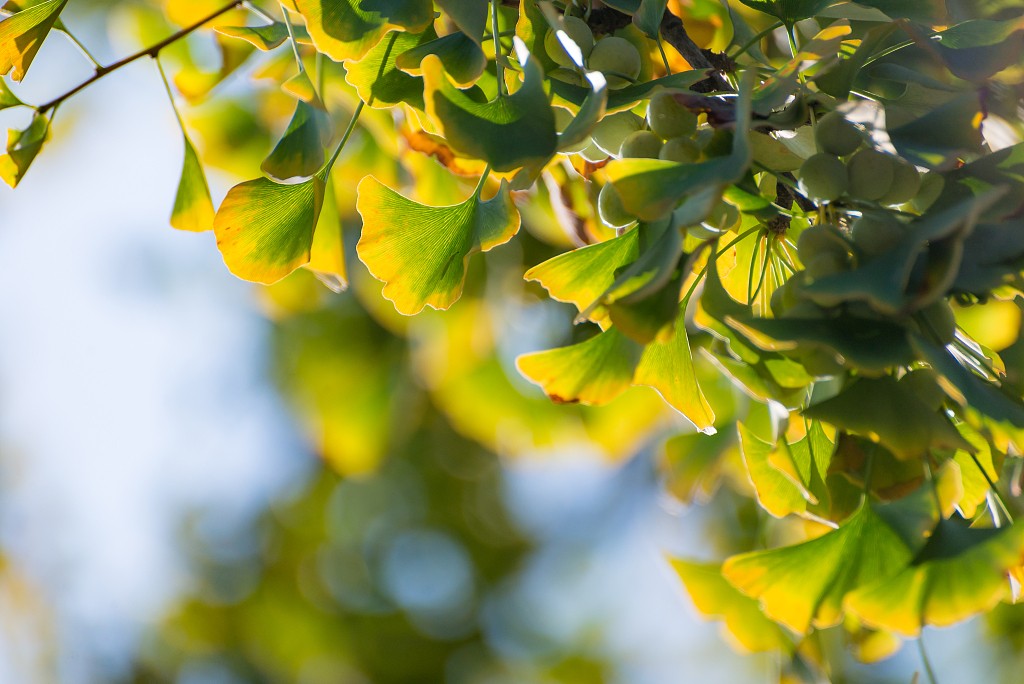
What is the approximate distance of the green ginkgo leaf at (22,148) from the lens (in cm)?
55

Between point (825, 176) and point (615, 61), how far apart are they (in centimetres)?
14

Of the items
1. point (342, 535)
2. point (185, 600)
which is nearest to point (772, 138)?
point (342, 535)

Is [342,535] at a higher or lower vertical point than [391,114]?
lower

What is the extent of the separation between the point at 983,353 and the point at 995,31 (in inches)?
7.9

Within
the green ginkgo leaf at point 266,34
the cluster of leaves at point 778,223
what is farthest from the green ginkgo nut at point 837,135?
the green ginkgo leaf at point 266,34

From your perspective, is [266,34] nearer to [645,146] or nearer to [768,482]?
[645,146]

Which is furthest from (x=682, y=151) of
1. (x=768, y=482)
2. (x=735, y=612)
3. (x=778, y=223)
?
(x=735, y=612)

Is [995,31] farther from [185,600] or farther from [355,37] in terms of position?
[185,600]

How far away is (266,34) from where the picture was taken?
67cm

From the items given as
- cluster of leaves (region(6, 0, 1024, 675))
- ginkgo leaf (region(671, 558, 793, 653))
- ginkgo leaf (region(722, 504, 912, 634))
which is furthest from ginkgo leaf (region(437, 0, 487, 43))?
ginkgo leaf (region(671, 558, 793, 653))

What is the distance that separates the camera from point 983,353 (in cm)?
57

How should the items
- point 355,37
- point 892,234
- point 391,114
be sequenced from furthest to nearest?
1. point 391,114
2. point 355,37
3. point 892,234

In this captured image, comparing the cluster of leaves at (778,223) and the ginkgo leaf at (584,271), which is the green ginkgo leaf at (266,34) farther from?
the ginkgo leaf at (584,271)

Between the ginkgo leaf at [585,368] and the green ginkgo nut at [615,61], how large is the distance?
0.15 meters
